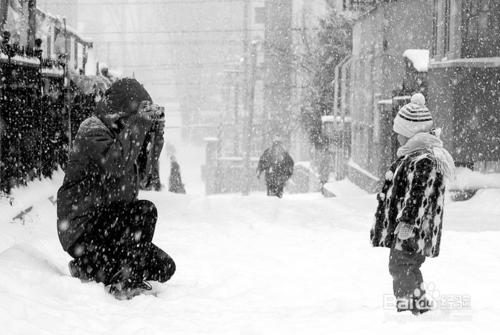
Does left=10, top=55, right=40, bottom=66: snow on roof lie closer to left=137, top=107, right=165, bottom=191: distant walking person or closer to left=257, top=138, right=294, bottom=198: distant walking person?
left=137, top=107, right=165, bottom=191: distant walking person

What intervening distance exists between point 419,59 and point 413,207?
9026mm

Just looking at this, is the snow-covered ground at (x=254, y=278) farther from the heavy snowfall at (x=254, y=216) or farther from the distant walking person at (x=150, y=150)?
the distant walking person at (x=150, y=150)

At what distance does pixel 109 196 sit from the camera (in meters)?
5.35

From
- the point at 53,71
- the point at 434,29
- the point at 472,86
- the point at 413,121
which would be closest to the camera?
the point at 413,121

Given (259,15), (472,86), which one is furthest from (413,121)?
(259,15)

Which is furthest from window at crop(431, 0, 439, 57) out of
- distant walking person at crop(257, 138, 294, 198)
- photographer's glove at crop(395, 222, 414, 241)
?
photographer's glove at crop(395, 222, 414, 241)

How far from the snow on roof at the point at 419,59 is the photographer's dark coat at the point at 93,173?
28.9 ft

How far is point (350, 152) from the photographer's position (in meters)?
24.9

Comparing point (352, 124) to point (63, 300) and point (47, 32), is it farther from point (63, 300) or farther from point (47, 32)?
point (63, 300)

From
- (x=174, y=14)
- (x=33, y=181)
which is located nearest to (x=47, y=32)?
(x=33, y=181)

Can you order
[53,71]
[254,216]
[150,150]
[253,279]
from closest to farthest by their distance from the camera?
1. [150,150]
2. [253,279]
3. [53,71]
4. [254,216]

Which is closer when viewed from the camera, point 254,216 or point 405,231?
point 405,231

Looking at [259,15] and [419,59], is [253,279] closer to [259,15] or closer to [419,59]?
[419,59]

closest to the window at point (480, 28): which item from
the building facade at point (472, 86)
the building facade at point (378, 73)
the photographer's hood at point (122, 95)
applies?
the building facade at point (472, 86)
